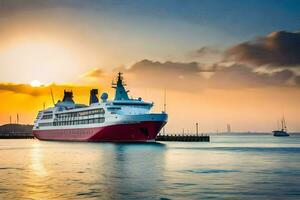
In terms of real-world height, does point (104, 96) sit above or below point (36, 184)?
above

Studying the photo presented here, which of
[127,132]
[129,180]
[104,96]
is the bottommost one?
[129,180]

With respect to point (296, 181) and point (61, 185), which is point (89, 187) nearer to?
point (61, 185)

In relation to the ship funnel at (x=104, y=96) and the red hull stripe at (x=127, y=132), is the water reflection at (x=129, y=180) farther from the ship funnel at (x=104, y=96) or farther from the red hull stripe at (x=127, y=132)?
the ship funnel at (x=104, y=96)

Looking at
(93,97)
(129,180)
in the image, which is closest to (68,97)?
(93,97)

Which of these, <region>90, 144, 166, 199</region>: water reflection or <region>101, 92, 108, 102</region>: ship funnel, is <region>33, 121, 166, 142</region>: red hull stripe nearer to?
<region>101, 92, 108, 102</region>: ship funnel

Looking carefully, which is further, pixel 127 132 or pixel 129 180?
pixel 127 132

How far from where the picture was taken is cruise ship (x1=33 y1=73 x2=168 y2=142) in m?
107

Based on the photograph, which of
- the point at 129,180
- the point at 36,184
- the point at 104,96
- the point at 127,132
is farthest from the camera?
the point at 104,96

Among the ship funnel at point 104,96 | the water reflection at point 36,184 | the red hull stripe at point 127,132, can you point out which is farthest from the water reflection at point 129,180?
the ship funnel at point 104,96

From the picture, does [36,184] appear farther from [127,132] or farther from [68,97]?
[68,97]

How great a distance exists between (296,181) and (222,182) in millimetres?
6784

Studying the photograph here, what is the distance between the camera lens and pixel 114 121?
109250 mm

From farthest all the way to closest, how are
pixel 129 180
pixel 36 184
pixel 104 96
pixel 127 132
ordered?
pixel 104 96, pixel 127 132, pixel 129 180, pixel 36 184

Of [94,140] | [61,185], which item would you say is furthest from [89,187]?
[94,140]
